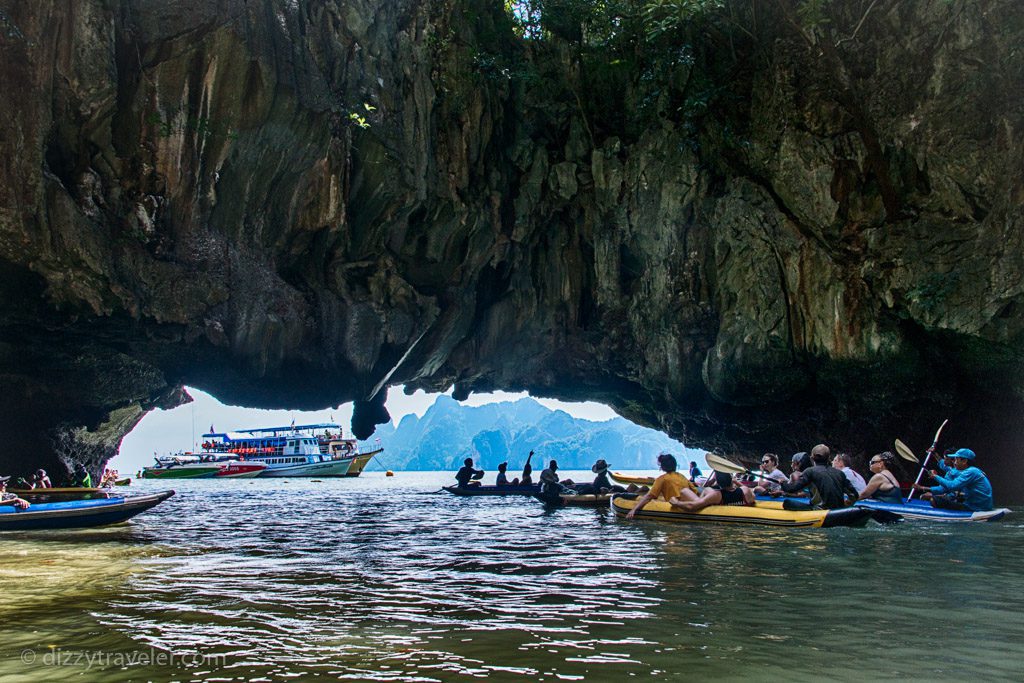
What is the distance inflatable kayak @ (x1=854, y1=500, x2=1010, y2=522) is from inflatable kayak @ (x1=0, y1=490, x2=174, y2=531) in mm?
15461

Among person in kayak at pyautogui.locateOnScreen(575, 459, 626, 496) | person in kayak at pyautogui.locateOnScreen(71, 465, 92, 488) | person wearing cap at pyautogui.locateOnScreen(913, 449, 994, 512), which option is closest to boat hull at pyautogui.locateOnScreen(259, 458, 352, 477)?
person in kayak at pyautogui.locateOnScreen(71, 465, 92, 488)

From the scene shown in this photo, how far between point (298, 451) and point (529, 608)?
59838mm

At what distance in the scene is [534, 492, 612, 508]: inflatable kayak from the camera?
20.9m

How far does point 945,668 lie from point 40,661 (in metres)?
6.20

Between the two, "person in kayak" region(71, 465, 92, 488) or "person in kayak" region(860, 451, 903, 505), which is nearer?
"person in kayak" region(860, 451, 903, 505)

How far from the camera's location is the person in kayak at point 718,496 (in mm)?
14453

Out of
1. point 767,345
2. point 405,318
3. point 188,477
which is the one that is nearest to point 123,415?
point 405,318

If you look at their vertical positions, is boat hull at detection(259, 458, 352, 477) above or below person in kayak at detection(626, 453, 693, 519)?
below

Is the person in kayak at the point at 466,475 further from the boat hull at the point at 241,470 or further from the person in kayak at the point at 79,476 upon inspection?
the boat hull at the point at 241,470

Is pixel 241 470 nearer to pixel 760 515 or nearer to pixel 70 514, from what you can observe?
pixel 70 514

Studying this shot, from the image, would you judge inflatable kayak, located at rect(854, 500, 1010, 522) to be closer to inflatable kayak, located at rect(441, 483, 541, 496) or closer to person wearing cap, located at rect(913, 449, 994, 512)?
person wearing cap, located at rect(913, 449, 994, 512)

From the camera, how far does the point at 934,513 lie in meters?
14.4

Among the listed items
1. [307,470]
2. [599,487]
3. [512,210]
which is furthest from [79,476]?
[307,470]

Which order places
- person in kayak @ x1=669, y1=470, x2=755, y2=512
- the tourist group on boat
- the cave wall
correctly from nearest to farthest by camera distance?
the tourist group on boat < person in kayak @ x1=669, y1=470, x2=755, y2=512 < the cave wall
